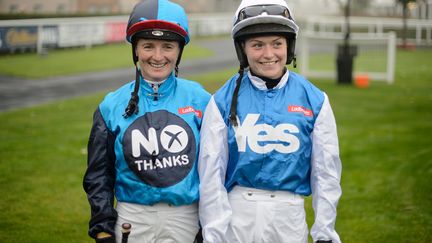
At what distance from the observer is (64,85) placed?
16.1 metres

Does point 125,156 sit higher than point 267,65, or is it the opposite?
Result: point 267,65

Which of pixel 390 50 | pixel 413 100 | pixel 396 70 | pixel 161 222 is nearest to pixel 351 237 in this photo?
pixel 161 222

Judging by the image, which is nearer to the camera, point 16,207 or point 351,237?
point 351,237

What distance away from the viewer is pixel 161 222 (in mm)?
3164

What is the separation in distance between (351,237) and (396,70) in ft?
51.2

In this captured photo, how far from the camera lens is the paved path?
45.0 feet

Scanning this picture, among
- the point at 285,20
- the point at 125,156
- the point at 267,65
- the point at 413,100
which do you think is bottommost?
the point at 413,100

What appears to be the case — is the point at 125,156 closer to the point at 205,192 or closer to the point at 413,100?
the point at 205,192

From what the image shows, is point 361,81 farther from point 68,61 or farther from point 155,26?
point 155,26

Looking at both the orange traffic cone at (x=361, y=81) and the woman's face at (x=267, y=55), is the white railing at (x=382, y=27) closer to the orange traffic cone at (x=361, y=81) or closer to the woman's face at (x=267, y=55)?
the orange traffic cone at (x=361, y=81)

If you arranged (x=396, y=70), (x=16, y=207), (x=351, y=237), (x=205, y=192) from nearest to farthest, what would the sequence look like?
1. (x=205, y=192)
2. (x=351, y=237)
3. (x=16, y=207)
4. (x=396, y=70)

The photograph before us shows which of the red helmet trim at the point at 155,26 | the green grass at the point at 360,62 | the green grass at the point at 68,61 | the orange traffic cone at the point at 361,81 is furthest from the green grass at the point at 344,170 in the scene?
the green grass at the point at 360,62

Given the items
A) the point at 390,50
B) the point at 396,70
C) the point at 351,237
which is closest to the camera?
the point at 351,237

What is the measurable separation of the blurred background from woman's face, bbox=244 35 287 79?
3066 millimetres
